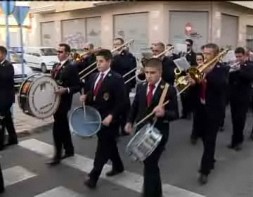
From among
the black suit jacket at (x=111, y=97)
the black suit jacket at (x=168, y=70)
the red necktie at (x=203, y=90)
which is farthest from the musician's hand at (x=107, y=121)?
the black suit jacket at (x=168, y=70)

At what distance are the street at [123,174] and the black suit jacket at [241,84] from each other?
0.87 m

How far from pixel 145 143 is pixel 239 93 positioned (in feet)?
10.6

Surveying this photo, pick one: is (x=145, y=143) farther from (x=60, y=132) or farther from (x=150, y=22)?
(x=150, y=22)

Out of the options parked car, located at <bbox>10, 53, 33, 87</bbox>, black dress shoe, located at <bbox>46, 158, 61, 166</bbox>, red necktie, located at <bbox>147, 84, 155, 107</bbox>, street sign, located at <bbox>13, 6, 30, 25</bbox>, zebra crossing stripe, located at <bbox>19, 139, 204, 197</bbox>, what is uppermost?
street sign, located at <bbox>13, 6, 30, 25</bbox>

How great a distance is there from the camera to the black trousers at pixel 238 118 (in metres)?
7.36

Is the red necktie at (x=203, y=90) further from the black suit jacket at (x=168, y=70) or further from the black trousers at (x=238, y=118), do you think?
the black suit jacket at (x=168, y=70)

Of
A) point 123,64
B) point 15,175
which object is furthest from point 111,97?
point 123,64

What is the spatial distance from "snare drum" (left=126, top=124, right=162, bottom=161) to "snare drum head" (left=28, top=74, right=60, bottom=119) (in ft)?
6.21

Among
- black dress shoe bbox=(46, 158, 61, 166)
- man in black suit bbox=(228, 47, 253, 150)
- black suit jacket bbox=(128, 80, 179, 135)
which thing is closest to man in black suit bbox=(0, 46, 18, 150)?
black dress shoe bbox=(46, 158, 61, 166)

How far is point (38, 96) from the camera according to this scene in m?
6.10

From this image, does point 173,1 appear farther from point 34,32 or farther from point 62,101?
point 62,101

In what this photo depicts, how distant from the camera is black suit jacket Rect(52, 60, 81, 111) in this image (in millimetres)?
6375

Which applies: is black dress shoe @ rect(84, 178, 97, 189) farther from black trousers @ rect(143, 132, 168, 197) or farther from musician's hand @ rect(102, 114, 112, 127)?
black trousers @ rect(143, 132, 168, 197)

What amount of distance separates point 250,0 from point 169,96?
22873 millimetres
